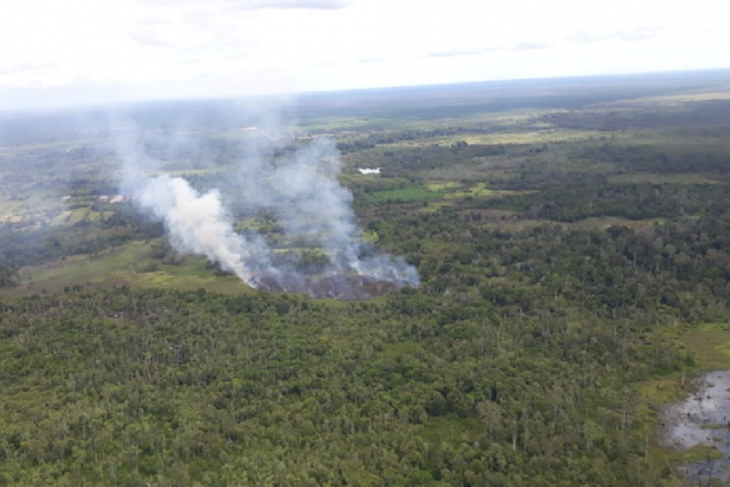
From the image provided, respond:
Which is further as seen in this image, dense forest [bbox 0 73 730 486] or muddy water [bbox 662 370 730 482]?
muddy water [bbox 662 370 730 482]

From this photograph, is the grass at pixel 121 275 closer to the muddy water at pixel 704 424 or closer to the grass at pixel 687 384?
the grass at pixel 687 384

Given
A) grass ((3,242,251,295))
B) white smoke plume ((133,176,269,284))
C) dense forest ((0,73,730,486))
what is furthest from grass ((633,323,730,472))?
white smoke plume ((133,176,269,284))

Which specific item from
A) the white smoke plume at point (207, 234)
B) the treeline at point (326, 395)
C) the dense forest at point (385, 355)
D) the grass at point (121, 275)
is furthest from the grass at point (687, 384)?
the white smoke plume at point (207, 234)

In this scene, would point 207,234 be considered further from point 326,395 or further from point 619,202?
point 619,202

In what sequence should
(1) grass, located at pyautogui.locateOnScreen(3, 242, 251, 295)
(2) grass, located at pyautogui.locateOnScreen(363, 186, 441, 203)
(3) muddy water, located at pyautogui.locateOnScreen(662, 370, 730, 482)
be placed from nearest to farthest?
1. (3) muddy water, located at pyautogui.locateOnScreen(662, 370, 730, 482)
2. (1) grass, located at pyautogui.locateOnScreen(3, 242, 251, 295)
3. (2) grass, located at pyautogui.locateOnScreen(363, 186, 441, 203)

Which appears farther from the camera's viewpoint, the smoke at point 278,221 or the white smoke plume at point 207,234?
the white smoke plume at point 207,234

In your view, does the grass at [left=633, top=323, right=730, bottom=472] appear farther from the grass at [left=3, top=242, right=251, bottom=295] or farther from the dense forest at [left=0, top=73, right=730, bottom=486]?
the grass at [left=3, top=242, right=251, bottom=295]
